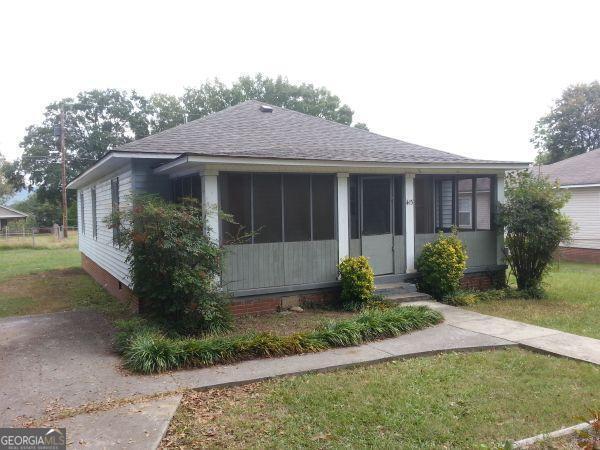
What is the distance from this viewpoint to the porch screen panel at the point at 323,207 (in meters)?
9.45

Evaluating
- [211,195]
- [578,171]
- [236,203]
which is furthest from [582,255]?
[211,195]

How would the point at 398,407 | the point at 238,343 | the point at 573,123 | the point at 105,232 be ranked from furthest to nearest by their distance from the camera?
1. the point at 573,123
2. the point at 105,232
3. the point at 238,343
4. the point at 398,407

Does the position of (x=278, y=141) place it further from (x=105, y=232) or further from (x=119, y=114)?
(x=119, y=114)

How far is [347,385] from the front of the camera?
538cm

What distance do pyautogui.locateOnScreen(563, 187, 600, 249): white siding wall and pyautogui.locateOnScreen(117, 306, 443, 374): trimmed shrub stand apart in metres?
13.4

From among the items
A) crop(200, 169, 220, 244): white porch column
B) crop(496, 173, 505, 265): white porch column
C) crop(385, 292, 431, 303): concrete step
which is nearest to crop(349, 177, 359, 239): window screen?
crop(385, 292, 431, 303): concrete step

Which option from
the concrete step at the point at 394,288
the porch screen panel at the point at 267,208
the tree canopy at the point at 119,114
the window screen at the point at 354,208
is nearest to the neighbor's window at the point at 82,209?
the porch screen panel at the point at 267,208

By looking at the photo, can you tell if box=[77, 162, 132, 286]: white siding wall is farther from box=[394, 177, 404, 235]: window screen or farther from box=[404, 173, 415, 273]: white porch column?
box=[404, 173, 415, 273]: white porch column

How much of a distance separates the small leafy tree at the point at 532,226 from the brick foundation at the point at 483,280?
44 cm

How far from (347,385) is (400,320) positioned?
249cm

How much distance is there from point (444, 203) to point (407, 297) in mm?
2655

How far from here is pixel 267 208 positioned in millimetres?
9039

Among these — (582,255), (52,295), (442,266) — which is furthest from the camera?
(582,255)

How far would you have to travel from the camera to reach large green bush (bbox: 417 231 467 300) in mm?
9852
